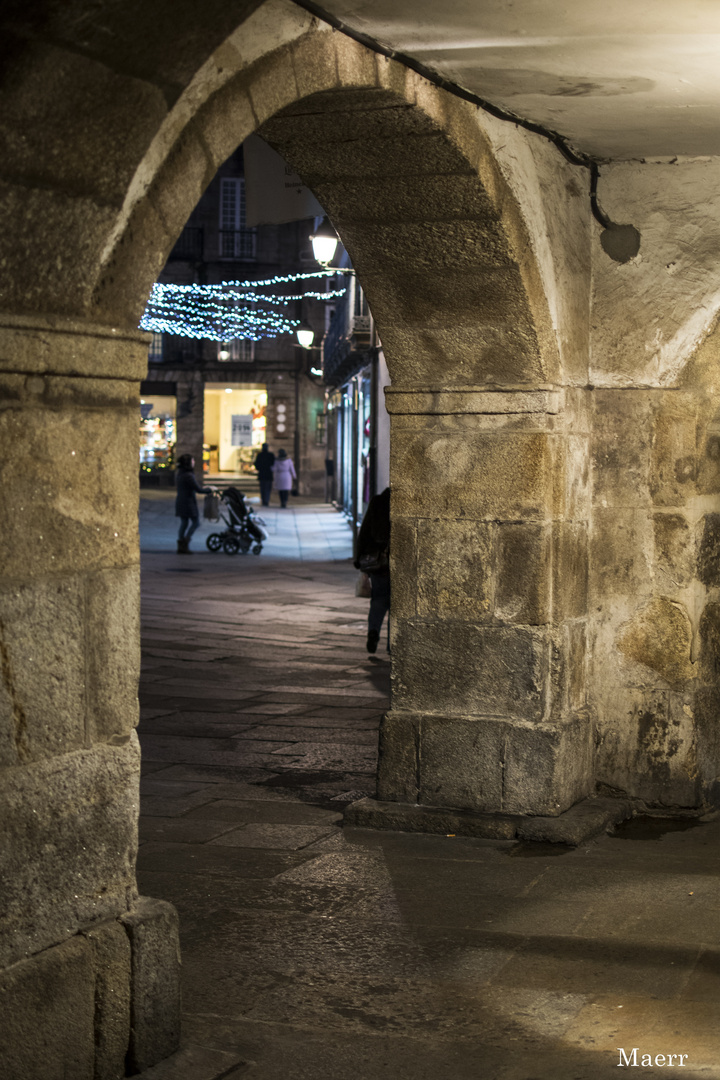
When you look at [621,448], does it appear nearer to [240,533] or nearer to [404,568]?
[404,568]

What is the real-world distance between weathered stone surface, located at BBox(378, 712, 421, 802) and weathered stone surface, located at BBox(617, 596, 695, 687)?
104 cm

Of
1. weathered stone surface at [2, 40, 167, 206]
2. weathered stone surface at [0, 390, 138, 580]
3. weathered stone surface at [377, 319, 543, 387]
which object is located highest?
weathered stone surface at [2, 40, 167, 206]

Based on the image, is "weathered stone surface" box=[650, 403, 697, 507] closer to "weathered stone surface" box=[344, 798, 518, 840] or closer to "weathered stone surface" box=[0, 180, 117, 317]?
"weathered stone surface" box=[344, 798, 518, 840]

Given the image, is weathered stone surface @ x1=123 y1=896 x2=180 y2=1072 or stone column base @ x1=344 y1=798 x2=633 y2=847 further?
stone column base @ x1=344 y1=798 x2=633 y2=847

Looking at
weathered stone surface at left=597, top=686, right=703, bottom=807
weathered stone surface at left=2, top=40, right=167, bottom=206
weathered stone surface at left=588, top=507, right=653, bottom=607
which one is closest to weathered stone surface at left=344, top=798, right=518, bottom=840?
weathered stone surface at left=597, top=686, right=703, bottom=807

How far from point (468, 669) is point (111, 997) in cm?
254

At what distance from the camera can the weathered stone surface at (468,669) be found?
16.8ft

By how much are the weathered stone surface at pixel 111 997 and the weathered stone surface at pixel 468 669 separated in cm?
243

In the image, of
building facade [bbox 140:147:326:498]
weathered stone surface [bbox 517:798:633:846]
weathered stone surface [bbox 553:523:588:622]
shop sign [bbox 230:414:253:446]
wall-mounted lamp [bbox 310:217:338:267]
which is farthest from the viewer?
shop sign [bbox 230:414:253:446]

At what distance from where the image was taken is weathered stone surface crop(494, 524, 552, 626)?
16.7 feet

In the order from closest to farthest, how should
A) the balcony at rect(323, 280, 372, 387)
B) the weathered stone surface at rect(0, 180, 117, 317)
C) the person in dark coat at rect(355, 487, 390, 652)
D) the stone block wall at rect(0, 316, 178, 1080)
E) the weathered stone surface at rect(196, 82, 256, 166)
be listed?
the weathered stone surface at rect(0, 180, 117, 317), the stone block wall at rect(0, 316, 178, 1080), the weathered stone surface at rect(196, 82, 256, 166), the person in dark coat at rect(355, 487, 390, 652), the balcony at rect(323, 280, 372, 387)

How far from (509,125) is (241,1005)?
3.19 meters

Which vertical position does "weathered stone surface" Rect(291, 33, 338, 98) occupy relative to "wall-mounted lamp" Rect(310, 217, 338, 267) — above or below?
below

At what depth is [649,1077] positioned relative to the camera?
3.05m
